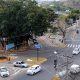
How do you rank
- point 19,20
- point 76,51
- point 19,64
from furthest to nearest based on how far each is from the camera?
point 19,20, point 76,51, point 19,64

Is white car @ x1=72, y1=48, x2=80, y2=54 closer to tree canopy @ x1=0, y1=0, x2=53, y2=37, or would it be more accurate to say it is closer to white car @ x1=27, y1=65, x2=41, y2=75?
tree canopy @ x1=0, y1=0, x2=53, y2=37

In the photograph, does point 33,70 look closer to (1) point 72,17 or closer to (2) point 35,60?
(2) point 35,60

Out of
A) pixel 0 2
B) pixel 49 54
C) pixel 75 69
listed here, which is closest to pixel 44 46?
pixel 49 54

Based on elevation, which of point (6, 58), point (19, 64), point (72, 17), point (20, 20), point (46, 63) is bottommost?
point (46, 63)

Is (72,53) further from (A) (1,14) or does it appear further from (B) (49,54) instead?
A: (A) (1,14)

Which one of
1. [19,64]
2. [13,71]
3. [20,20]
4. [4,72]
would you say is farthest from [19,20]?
[4,72]

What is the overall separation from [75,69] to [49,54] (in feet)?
50.5

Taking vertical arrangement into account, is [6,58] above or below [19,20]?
below

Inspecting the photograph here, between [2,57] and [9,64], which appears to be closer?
[9,64]

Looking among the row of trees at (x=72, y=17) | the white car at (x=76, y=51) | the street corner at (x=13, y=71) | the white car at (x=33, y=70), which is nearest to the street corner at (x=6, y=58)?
the street corner at (x=13, y=71)

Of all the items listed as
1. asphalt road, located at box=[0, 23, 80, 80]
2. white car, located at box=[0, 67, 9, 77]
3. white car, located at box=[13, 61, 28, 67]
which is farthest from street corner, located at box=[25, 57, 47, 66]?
white car, located at box=[0, 67, 9, 77]

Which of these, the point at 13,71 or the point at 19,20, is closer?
the point at 13,71

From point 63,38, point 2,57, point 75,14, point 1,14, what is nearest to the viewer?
point 2,57

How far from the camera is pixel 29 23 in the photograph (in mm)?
63938
